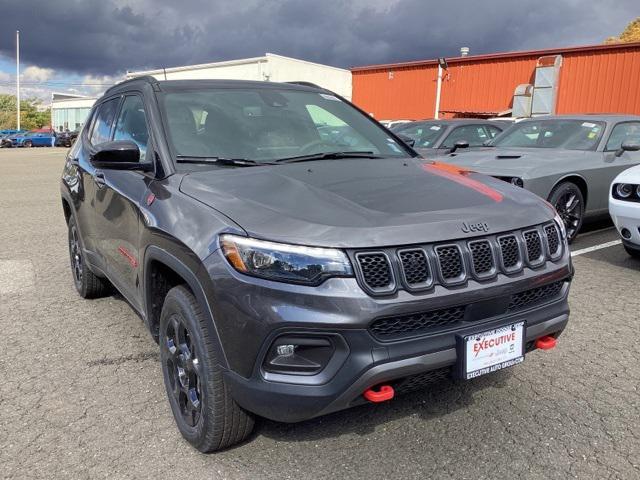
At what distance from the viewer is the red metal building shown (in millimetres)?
20500

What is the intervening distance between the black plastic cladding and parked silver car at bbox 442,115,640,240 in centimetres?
378

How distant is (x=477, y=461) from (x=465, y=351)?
0.63 m

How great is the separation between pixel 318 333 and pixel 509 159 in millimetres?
5376

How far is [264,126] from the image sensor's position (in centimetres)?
341

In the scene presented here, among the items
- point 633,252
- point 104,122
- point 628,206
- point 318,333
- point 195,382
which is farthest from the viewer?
point 633,252

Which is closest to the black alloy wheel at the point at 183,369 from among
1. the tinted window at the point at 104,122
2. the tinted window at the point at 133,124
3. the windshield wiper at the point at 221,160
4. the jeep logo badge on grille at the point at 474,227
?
the windshield wiper at the point at 221,160

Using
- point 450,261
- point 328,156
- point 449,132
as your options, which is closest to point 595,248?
point 449,132

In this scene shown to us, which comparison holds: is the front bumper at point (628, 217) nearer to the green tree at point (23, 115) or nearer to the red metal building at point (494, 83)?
the red metal building at point (494, 83)

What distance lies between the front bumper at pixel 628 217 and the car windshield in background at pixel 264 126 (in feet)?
9.00

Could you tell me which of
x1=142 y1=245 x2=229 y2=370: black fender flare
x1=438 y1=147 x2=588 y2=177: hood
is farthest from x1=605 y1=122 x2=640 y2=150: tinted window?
x1=142 y1=245 x2=229 y2=370: black fender flare

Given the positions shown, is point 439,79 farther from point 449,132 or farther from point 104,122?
point 104,122

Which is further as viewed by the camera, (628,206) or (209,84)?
(628,206)

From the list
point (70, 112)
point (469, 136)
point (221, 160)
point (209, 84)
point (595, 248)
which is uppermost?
point (70, 112)

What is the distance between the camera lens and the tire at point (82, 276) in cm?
466
